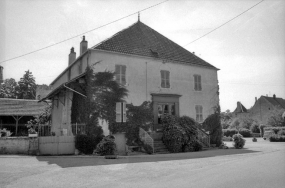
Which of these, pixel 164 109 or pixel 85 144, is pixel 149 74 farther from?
pixel 85 144

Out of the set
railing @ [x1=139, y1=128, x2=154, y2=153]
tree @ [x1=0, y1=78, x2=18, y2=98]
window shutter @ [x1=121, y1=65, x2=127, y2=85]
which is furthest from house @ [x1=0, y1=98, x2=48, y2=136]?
tree @ [x1=0, y1=78, x2=18, y2=98]

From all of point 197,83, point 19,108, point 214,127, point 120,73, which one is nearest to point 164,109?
point 197,83

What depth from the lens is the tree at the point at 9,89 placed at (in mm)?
54688

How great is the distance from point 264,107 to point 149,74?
1865 inches

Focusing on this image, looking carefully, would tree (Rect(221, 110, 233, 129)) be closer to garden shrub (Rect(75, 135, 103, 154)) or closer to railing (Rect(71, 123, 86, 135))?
railing (Rect(71, 123, 86, 135))

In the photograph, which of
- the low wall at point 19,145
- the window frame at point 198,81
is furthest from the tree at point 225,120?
the low wall at point 19,145

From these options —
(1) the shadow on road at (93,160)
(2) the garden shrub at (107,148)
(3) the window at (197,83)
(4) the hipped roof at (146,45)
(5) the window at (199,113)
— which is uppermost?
(4) the hipped roof at (146,45)

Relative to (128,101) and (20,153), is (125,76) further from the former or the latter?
(20,153)

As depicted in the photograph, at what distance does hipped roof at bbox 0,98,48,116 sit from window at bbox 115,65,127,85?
16827mm

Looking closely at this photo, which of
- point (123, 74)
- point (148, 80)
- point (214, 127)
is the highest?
point (123, 74)

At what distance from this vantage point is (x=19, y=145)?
50.6 ft

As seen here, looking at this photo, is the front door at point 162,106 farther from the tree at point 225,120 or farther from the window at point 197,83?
the tree at point 225,120

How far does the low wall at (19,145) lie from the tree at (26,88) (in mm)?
43512

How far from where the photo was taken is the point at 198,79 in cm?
→ 2212
